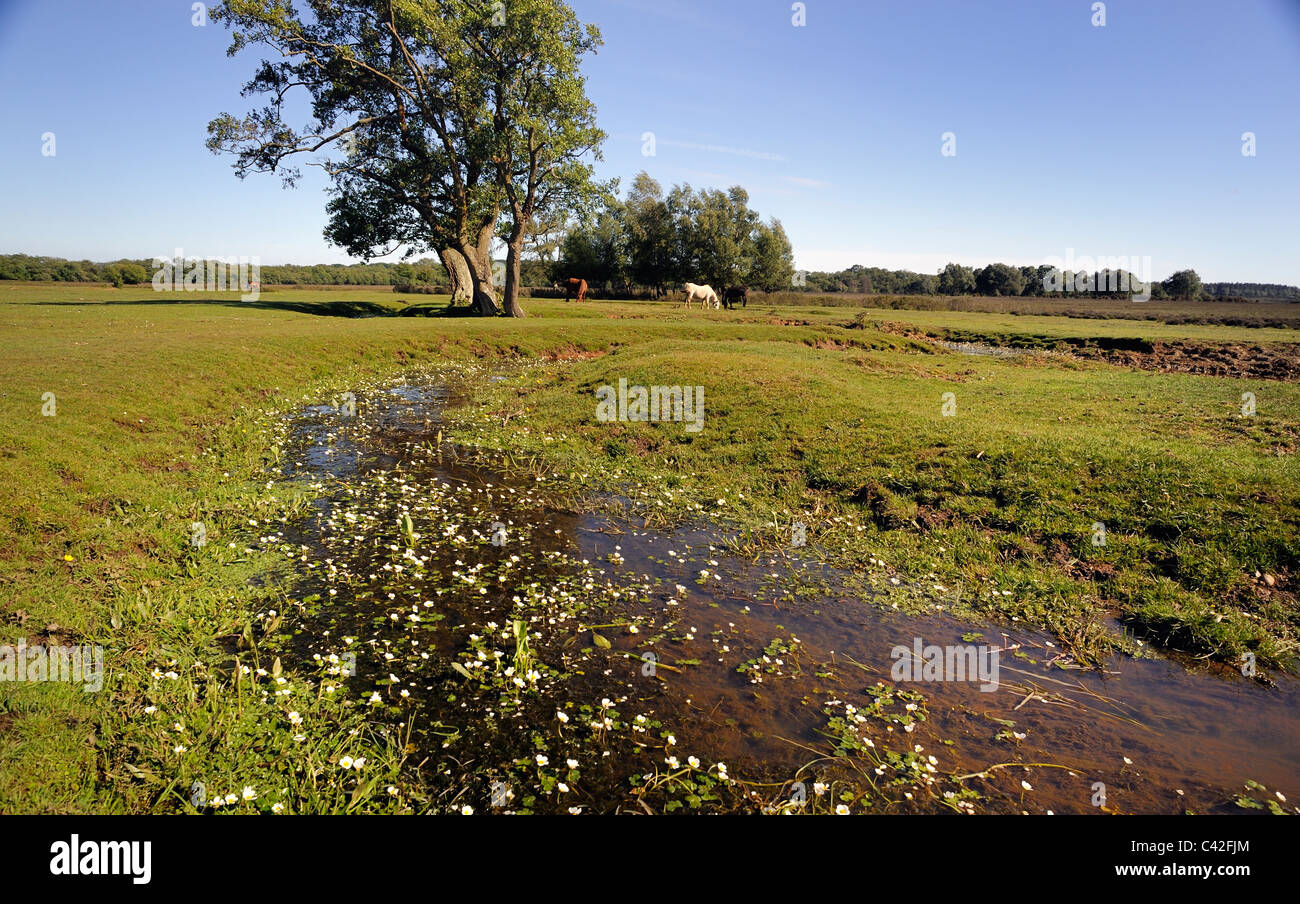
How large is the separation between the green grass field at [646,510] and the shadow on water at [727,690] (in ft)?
2.76

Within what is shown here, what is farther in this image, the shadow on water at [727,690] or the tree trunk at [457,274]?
the tree trunk at [457,274]

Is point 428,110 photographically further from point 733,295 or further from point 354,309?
point 733,295

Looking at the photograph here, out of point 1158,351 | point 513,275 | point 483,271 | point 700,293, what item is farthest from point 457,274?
point 1158,351

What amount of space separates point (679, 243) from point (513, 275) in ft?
191

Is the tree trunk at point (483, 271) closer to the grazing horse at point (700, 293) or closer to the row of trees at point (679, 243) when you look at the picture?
the grazing horse at point (700, 293)

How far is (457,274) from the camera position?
5322cm

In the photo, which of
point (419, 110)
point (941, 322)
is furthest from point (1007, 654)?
point (941, 322)

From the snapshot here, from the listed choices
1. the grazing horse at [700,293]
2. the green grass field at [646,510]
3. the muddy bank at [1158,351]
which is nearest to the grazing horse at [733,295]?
the grazing horse at [700,293]

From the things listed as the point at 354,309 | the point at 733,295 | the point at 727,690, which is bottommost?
the point at 727,690

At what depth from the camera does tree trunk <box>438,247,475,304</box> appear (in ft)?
171

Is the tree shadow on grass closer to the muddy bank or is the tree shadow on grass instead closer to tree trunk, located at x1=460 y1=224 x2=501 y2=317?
tree trunk, located at x1=460 y1=224 x2=501 y2=317

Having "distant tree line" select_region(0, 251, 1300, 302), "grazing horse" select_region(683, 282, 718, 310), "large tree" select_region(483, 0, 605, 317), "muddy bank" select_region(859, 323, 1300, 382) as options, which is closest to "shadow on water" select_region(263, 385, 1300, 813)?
"muddy bank" select_region(859, 323, 1300, 382)

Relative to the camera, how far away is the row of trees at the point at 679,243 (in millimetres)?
96125

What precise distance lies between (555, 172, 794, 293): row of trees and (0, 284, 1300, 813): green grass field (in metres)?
75.6
